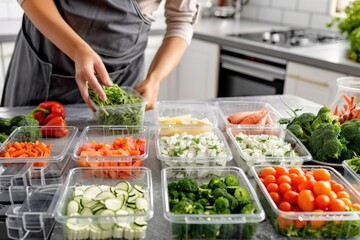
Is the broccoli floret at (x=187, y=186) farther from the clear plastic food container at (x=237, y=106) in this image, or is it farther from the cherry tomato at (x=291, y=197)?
the clear plastic food container at (x=237, y=106)

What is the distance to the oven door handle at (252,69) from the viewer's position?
269 centimetres

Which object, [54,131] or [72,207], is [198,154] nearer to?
[72,207]

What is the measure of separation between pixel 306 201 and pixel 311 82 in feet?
5.48

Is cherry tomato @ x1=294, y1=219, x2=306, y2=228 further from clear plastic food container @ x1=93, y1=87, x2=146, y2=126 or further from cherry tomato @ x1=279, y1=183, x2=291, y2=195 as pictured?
clear plastic food container @ x1=93, y1=87, x2=146, y2=126

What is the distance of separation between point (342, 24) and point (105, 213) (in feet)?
7.02

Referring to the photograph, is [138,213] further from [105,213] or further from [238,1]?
[238,1]

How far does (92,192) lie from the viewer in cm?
100

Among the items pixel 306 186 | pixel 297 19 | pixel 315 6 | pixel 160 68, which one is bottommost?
pixel 306 186

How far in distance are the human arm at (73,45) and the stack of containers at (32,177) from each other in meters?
0.17

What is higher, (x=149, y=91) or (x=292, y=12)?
(x=292, y=12)

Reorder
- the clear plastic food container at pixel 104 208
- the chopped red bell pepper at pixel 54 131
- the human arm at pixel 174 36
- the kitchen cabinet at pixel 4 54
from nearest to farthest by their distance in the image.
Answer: the clear plastic food container at pixel 104 208 → the chopped red bell pepper at pixel 54 131 → the human arm at pixel 174 36 → the kitchen cabinet at pixel 4 54

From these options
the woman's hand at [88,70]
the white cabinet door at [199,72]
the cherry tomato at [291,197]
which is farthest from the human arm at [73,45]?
the white cabinet door at [199,72]

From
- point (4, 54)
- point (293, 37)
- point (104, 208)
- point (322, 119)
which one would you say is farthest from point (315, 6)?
point (104, 208)

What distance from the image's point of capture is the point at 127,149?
1.22 m
